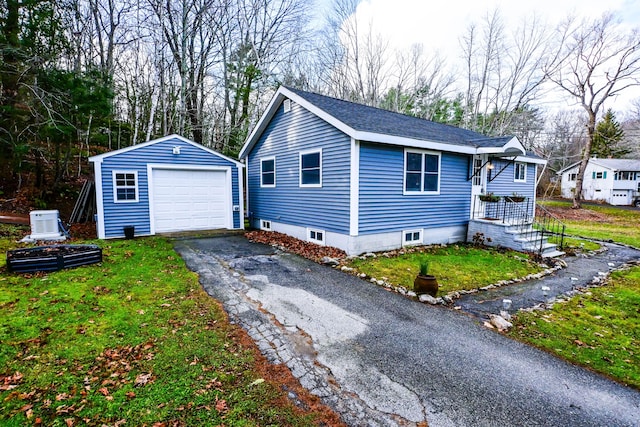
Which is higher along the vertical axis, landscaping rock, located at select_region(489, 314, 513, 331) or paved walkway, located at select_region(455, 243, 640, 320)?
landscaping rock, located at select_region(489, 314, 513, 331)

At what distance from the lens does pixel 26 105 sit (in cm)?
1088

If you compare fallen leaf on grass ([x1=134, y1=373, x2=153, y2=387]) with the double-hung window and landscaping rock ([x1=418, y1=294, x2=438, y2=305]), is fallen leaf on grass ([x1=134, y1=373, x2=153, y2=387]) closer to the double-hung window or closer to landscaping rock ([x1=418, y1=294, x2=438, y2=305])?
landscaping rock ([x1=418, y1=294, x2=438, y2=305])

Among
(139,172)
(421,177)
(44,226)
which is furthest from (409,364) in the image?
(44,226)

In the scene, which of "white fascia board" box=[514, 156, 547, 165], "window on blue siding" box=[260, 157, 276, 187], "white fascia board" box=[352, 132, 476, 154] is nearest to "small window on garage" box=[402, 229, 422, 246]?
"white fascia board" box=[352, 132, 476, 154]

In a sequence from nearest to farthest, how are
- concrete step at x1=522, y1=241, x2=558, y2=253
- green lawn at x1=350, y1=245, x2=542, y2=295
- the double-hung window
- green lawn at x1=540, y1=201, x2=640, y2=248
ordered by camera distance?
green lawn at x1=350, y1=245, x2=542, y2=295 → concrete step at x1=522, y1=241, x2=558, y2=253 → the double-hung window → green lawn at x1=540, y1=201, x2=640, y2=248

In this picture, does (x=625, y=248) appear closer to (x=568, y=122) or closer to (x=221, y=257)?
(x=221, y=257)

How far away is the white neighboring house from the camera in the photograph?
34.0m

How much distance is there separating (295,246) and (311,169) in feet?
8.27

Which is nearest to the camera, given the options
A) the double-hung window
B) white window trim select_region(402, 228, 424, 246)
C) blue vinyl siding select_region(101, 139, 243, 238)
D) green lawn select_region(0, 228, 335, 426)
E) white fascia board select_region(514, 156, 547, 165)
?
green lawn select_region(0, 228, 335, 426)

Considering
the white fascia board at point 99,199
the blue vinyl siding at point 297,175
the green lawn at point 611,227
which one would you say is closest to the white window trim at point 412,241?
the blue vinyl siding at point 297,175

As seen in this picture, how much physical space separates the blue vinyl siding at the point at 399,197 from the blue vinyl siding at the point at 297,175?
0.58 metres

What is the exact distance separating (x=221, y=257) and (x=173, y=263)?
1.21 m

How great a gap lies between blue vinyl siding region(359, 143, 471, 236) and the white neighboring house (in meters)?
31.9

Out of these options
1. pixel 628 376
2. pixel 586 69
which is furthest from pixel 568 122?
pixel 628 376
